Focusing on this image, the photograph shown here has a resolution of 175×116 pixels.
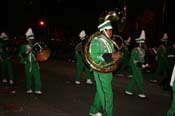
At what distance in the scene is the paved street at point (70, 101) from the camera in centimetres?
802

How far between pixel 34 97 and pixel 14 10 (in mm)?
39275

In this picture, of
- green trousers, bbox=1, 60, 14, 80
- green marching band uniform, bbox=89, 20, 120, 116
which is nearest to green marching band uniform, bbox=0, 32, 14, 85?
green trousers, bbox=1, 60, 14, 80

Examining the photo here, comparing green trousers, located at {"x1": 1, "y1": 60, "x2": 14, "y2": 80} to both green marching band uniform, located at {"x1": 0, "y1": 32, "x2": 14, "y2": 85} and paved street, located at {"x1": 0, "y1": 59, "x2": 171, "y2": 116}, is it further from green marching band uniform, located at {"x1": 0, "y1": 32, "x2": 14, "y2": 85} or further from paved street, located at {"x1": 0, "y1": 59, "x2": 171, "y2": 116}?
paved street, located at {"x1": 0, "y1": 59, "x2": 171, "y2": 116}

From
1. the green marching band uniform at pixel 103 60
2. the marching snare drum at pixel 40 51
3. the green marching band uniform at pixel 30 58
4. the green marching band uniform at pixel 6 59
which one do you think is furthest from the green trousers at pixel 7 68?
the green marching band uniform at pixel 103 60

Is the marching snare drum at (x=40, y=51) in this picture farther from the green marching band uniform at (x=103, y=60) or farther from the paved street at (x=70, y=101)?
the green marching band uniform at (x=103, y=60)

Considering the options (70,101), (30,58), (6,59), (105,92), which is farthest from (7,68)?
(105,92)

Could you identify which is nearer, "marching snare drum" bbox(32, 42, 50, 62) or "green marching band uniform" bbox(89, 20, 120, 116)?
"green marching band uniform" bbox(89, 20, 120, 116)

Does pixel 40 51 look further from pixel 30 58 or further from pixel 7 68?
pixel 7 68

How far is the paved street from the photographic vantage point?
8016 mm

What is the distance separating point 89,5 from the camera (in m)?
34.6

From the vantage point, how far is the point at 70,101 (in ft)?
30.1

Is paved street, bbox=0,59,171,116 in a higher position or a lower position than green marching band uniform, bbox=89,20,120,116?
lower

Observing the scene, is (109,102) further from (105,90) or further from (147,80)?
(147,80)

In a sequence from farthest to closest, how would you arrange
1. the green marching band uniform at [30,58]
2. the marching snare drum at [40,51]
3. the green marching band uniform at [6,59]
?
the green marching band uniform at [6,59] < the marching snare drum at [40,51] < the green marching band uniform at [30,58]
